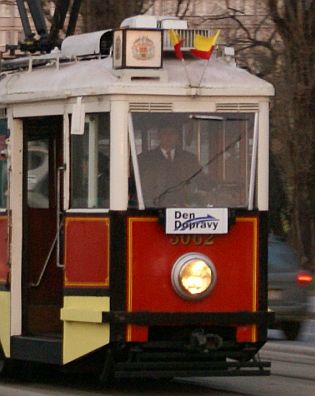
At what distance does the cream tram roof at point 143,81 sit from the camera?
11.1m

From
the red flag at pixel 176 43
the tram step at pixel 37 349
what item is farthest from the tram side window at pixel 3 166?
the red flag at pixel 176 43

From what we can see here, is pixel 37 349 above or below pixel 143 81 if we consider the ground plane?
below

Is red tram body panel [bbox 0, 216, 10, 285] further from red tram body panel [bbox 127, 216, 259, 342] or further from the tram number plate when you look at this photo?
the tram number plate

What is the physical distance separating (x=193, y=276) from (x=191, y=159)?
89 cm

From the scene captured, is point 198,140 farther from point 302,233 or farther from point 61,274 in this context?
point 302,233

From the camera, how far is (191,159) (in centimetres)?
1123

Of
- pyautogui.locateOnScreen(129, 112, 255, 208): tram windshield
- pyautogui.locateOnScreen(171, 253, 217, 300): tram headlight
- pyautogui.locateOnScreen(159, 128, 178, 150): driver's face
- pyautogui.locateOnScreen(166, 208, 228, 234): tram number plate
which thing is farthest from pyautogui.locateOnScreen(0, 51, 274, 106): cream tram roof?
pyautogui.locateOnScreen(171, 253, 217, 300): tram headlight

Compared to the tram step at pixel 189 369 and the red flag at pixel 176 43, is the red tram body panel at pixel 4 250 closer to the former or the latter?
the tram step at pixel 189 369

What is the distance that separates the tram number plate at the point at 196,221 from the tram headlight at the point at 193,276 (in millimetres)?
197

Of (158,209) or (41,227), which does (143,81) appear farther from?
(41,227)

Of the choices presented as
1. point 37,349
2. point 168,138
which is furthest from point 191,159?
point 37,349

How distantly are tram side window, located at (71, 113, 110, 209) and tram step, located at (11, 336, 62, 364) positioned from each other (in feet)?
3.65

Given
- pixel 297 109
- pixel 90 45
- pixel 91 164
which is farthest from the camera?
pixel 297 109

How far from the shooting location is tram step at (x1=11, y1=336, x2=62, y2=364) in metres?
11.5
